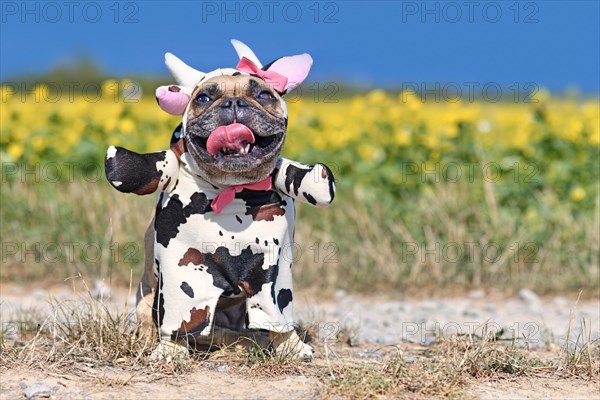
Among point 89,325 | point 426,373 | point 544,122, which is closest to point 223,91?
point 89,325

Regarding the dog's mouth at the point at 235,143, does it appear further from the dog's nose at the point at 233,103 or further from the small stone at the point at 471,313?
the small stone at the point at 471,313

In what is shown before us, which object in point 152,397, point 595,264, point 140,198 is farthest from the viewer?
point 140,198

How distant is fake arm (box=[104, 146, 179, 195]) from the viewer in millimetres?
3719

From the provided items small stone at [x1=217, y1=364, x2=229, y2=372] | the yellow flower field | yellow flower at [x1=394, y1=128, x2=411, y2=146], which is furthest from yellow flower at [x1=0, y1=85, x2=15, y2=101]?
small stone at [x1=217, y1=364, x2=229, y2=372]

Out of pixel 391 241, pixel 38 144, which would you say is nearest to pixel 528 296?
pixel 391 241

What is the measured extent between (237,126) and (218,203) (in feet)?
1.14

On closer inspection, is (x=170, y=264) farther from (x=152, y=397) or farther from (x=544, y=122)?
(x=544, y=122)

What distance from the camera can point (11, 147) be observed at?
807 cm

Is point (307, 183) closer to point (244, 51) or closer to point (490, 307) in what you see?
point (244, 51)

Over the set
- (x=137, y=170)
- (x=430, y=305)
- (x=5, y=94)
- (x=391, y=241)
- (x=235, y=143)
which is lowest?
(x=430, y=305)

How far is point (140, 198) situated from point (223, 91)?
366cm

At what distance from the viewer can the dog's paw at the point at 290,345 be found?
3.87 m

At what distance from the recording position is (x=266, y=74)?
391 centimetres

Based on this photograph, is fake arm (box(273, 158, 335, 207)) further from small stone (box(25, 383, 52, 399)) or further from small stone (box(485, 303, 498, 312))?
small stone (box(485, 303, 498, 312))
